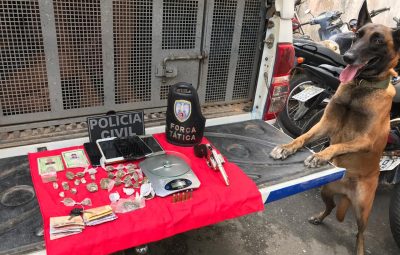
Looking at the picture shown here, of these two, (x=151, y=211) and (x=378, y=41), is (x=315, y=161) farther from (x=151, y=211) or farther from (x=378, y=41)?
(x=151, y=211)

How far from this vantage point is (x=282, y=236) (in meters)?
2.99

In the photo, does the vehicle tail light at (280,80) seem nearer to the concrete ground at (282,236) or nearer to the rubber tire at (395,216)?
the concrete ground at (282,236)

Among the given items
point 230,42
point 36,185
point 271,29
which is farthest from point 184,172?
point 271,29

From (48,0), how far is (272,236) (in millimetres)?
2478

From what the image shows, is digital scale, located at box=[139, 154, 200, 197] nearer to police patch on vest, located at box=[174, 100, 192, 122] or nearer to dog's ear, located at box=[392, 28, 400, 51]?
police patch on vest, located at box=[174, 100, 192, 122]

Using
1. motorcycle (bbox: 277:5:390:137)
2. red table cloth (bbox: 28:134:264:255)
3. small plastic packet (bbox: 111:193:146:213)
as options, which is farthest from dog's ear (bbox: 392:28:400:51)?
small plastic packet (bbox: 111:193:146:213)

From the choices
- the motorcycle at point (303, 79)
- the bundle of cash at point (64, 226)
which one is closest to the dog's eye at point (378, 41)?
the motorcycle at point (303, 79)

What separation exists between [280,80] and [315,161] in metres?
0.74

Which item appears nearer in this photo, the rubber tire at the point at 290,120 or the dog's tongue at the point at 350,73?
the dog's tongue at the point at 350,73

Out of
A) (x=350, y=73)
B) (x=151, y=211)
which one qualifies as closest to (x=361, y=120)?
(x=350, y=73)

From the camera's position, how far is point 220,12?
2359 millimetres

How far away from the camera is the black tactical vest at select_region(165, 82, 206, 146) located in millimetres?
2242

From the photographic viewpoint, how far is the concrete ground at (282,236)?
2781 millimetres

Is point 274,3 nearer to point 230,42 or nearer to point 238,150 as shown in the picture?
point 230,42
